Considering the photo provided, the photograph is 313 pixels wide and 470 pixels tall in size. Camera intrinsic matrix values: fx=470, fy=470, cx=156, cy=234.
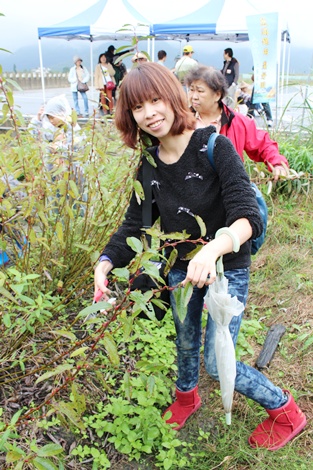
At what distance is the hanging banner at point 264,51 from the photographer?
5230 millimetres

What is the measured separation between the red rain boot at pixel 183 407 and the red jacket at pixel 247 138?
4.39 feet

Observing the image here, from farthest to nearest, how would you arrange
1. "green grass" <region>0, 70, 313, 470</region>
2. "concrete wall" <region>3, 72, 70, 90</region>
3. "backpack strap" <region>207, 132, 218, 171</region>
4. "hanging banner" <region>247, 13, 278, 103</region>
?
"concrete wall" <region>3, 72, 70, 90</region> < "hanging banner" <region>247, 13, 278, 103</region> < "green grass" <region>0, 70, 313, 470</region> < "backpack strap" <region>207, 132, 218, 171</region>

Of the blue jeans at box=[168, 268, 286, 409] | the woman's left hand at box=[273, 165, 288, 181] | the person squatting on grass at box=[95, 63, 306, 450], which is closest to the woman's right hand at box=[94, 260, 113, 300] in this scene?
the person squatting on grass at box=[95, 63, 306, 450]

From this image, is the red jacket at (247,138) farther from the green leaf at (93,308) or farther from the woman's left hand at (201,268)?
the green leaf at (93,308)

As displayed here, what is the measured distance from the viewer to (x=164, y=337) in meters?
2.68

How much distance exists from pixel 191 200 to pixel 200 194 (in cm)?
4

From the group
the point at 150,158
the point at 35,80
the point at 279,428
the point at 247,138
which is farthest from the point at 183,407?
the point at 35,80

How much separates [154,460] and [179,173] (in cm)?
122

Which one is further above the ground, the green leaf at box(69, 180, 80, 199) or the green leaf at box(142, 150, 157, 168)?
the green leaf at box(142, 150, 157, 168)

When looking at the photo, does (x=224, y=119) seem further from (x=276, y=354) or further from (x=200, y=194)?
(x=276, y=354)

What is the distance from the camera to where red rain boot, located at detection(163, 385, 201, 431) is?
7.09 ft

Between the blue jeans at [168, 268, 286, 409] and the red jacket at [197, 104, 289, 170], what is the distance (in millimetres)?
1113

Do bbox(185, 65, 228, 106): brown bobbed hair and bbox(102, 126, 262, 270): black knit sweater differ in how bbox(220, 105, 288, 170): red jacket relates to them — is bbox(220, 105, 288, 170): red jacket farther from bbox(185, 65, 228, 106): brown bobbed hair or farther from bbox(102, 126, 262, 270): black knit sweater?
bbox(102, 126, 262, 270): black knit sweater

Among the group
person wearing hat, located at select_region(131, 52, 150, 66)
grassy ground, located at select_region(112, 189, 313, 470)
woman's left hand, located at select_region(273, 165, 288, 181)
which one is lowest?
grassy ground, located at select_region(112, 189, 313, 470)
